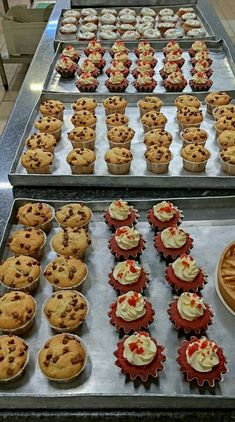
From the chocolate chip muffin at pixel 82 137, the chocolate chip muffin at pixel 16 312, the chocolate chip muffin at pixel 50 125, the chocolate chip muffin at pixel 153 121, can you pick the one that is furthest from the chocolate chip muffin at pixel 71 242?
the chocolate chip muffin at pixel 153 121

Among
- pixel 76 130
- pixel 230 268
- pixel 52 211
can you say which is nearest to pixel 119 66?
pixel 76 130

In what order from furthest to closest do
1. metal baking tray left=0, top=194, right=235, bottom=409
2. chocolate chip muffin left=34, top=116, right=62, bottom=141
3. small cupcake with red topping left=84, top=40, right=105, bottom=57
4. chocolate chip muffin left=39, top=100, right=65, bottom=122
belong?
small cupcake with red topping left=84, top=40, right=105, bottom=57, chocolate chip muffin left=39, top=100, right=65, bottom=122, chocolate chip muffin left=34, top=116, right=62, bottom=141, metal baking tray left=0, top=194, right=235, bottom=409

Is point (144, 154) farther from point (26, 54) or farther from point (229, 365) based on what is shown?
point (26, 54)

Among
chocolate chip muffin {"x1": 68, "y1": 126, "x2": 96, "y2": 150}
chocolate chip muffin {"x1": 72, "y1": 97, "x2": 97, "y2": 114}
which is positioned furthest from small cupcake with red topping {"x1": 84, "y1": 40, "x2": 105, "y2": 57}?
chocolate chip muffin {"x1": 68, "y1": 126, "x2": 96, "y2": 150}

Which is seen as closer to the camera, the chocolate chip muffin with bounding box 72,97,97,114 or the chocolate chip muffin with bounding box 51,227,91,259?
the chocolate chip muffin with bounding box 51,227,91,259

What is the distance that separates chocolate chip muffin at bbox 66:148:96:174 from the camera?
9.38ft

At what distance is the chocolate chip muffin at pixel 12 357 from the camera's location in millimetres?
1888

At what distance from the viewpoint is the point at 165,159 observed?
2.87 meters

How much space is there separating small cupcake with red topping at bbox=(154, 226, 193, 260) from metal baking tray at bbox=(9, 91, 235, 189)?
42 centimetres

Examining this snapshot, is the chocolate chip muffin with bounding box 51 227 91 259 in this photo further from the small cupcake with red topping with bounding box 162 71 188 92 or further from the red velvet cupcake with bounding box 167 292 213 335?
the small cupcake with red topping with bounding box 162 71 188 92

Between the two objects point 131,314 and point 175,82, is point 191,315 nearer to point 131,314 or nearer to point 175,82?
point 131,314

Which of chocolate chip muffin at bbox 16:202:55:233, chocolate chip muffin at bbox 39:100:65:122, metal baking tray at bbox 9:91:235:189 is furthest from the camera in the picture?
chocolate chip muffin at bbox 39:100:65:122

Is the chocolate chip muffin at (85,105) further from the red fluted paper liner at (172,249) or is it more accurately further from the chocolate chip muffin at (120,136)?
the red fluted paper liner at (172,249)

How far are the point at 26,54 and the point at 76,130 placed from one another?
3.27 meters
